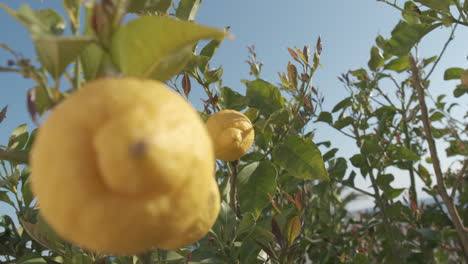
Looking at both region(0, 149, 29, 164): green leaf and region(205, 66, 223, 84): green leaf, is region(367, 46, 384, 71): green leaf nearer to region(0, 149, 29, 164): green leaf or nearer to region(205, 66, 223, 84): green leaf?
region(205, 66, 223, 84): green leaf

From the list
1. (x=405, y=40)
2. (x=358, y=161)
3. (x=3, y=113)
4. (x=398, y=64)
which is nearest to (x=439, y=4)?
(x=405, y=40)

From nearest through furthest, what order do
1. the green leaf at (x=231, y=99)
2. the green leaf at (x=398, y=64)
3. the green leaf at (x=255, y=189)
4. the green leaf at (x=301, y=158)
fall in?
the green leaf at (x=301, y=158) → the green leaf at (x=255, y=189) → the green leaf at (x=231, y=99) → the green leaf at (x=398, y=64)

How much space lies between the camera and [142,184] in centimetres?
36

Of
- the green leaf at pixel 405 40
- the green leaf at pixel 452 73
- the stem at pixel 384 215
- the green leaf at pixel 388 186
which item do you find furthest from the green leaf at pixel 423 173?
the green leaf at pixel 405 40

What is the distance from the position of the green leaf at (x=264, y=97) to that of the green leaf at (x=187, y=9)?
0.99 ft

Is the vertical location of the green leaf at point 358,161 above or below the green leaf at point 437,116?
below

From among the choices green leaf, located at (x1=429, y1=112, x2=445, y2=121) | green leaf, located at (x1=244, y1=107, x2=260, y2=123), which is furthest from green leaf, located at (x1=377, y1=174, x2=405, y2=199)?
green leaf, located at (x1=244, y1=107, x2=260, y2=123)

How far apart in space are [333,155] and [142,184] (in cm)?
189

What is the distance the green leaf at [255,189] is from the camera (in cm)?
108

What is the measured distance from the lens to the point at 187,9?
3.73 feet

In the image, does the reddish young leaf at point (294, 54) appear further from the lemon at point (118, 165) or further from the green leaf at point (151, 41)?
the lemon at point (118, 165)

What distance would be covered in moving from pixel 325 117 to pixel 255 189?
88cm

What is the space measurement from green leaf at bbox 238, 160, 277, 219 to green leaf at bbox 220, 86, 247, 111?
0.98ft

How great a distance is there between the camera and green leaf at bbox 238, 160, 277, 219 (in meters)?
1.08
